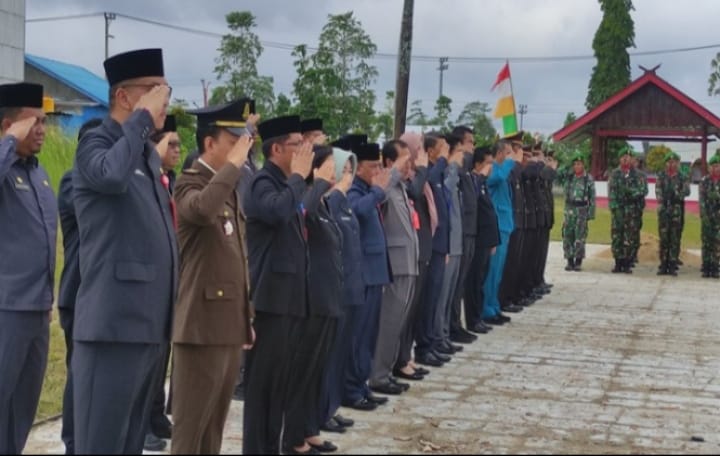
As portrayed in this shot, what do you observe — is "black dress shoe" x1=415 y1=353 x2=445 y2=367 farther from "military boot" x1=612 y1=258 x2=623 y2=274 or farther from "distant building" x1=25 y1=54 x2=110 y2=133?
"distant building" x1=25 y1=54 x2=110 y2=133

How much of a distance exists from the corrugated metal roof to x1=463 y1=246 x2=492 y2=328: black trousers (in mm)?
26666

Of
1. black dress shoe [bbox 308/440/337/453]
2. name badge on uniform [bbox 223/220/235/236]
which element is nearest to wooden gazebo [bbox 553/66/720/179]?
black dress shoe [bbox 308/440/337/453]

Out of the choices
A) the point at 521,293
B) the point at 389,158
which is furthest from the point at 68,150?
the point at 389,158

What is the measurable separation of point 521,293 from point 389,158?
5.81 m

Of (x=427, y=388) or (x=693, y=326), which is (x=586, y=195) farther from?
(x=427, y=388)

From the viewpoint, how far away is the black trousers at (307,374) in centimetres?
565

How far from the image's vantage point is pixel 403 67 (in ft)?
50.1

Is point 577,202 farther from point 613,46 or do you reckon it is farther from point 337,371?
point 613,46

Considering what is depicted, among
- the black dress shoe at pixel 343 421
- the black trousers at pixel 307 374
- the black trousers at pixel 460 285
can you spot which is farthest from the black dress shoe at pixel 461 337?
the black trousers at pixel 307 374

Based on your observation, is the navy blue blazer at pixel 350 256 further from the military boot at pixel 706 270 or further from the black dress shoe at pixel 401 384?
the military boot at pixel 706 270

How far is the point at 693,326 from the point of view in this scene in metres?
12.0

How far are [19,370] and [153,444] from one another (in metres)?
1.06

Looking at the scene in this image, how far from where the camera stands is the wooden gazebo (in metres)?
27.2

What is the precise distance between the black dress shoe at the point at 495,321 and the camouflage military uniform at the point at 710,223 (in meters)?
6.77
